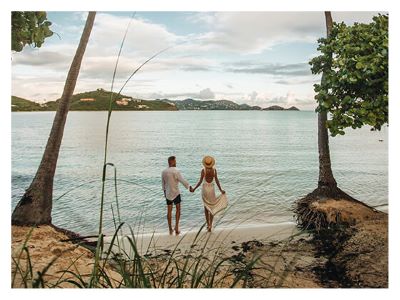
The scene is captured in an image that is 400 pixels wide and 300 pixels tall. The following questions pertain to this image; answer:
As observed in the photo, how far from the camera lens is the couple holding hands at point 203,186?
4.52 meters

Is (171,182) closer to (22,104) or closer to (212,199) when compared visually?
(212,199)

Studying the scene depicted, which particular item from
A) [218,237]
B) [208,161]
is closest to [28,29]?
[208,161]

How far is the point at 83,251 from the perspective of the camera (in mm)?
4500

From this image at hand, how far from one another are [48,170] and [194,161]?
1.57 m

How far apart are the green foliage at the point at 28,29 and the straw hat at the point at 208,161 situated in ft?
6.62

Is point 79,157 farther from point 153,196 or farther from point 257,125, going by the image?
point 257,125

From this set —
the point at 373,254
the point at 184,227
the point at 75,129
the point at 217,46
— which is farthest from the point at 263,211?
the point at 75,129

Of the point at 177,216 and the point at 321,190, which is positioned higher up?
the point at 321,190

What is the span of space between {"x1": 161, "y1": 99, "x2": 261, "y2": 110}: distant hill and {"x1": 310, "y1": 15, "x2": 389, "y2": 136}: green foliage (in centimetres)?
79

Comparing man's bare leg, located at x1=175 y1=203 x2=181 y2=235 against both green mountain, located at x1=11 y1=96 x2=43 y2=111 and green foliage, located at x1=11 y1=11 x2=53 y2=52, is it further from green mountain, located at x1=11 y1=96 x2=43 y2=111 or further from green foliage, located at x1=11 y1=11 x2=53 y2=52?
green foliage, located at x1=11 y1=11 x2=53 y2=52

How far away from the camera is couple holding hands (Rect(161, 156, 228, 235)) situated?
14.8 ft

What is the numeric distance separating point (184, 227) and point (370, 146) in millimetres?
2101

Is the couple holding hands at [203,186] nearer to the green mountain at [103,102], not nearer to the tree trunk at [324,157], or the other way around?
the green mountain at [103,102]

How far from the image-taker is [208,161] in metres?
4.57
